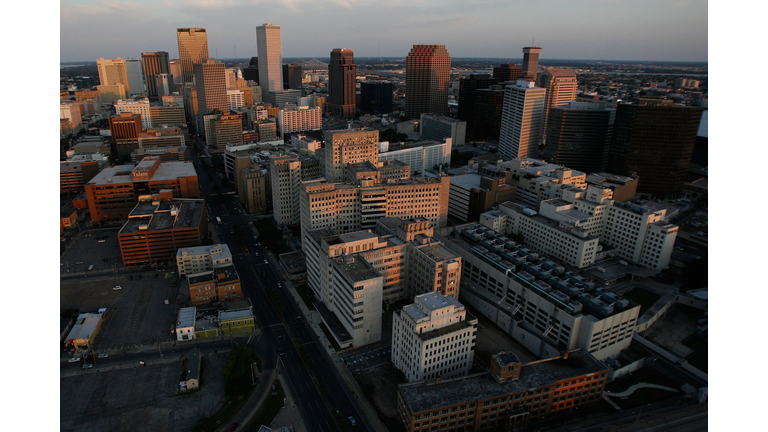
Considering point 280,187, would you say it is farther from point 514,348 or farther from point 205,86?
point 205,86

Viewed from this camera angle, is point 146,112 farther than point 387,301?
Yes

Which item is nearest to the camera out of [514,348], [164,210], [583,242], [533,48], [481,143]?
[514,348]

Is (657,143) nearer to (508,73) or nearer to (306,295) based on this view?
(306,295)

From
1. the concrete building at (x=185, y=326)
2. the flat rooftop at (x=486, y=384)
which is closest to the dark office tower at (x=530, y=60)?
the flat rooftop at (x=486, y=384)

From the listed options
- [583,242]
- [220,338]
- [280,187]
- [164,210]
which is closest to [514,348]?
[583,242]

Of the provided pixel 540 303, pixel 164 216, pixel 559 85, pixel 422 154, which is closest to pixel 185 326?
pixel 164 216

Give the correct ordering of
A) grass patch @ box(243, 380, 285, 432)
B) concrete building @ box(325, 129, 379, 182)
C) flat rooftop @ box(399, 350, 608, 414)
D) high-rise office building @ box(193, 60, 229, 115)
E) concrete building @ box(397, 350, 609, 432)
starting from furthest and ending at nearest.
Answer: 1. high-rise office building @ box(193, 60, 229, 115)
2. concrete building @ box(325, 129, 379, 182)
3. grass patch @ box(243, 380, 285, 432)
4. flat rooftop @ box(399, 350, 608, 414)
5. concrete building @ box(397, 350, 609, 432)

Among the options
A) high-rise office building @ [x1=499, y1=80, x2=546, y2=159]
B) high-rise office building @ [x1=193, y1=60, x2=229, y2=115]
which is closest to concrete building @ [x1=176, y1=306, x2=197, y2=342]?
high-rise office building @ [x1=499, y1=80, x2=546, y2=159]

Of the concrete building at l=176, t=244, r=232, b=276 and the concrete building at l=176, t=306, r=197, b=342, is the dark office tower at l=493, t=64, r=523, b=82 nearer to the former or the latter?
the concrete building at l=176, t=244, r=232, b=276
